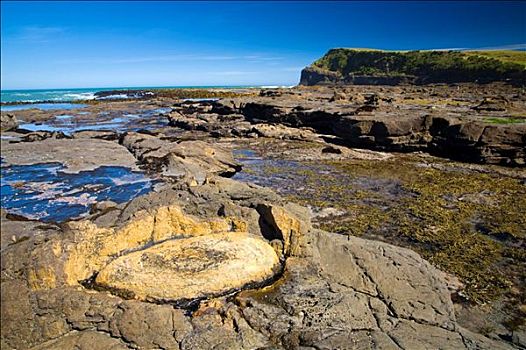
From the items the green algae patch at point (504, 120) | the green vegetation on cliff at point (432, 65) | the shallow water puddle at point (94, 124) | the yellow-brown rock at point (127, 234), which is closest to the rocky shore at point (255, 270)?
the yellow-brown rock at point (127, 234)

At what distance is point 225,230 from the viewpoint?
8273 mm

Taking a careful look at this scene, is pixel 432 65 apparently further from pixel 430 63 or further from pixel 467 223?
pixel 467 223

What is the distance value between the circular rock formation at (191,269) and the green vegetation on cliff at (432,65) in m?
61.2

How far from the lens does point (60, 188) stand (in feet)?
52.9

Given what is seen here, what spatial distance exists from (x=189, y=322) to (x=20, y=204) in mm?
11886

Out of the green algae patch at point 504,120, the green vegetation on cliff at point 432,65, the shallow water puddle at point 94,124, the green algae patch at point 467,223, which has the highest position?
the green vegetation on cliff at point 432,65

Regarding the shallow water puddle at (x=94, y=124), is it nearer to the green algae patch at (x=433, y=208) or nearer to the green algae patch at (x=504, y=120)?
the green algae patch at (x=433, y=208)

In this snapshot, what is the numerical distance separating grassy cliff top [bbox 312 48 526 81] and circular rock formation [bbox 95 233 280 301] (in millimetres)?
61184

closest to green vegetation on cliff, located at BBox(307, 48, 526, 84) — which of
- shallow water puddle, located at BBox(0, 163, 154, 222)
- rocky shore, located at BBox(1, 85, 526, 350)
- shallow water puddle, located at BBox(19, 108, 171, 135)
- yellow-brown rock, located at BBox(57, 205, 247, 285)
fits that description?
shallow water puddle, located at BBox(19, 108, 171, 135)

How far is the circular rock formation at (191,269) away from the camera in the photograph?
6473 millimetres

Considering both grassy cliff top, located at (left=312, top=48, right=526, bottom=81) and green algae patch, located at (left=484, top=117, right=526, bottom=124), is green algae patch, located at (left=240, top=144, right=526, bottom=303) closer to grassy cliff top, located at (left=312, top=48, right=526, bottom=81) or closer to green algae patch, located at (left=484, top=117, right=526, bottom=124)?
green algae patch, located at (left=484, top=117, right=526, bottom=124)

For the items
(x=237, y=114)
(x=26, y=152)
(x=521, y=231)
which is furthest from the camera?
(x=237, y=114)

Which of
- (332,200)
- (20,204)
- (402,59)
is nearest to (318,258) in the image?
(332,200)

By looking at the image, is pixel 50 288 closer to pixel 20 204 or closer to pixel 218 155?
pixel 20 204
